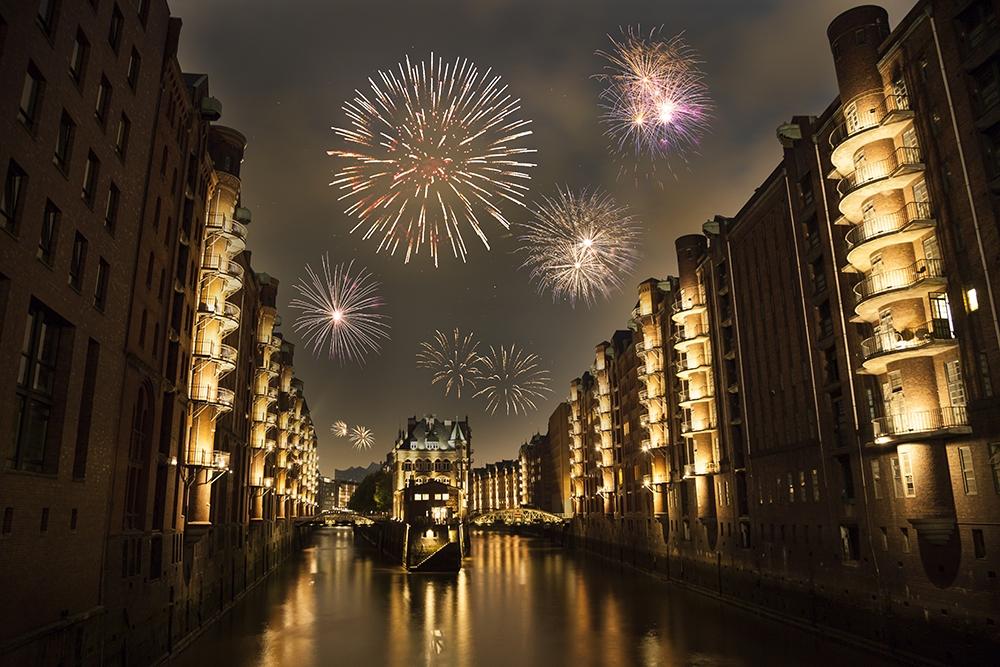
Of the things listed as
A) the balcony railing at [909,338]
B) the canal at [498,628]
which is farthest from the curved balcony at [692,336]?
the balcony railing at [909,338]

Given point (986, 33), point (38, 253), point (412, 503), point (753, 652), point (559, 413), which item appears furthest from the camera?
point (559, 413)

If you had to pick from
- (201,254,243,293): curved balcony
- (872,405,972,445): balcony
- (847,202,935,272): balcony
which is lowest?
(872,405,972,445): balcony

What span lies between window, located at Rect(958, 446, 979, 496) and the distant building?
156206mm

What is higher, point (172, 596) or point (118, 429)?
point (118, 429)

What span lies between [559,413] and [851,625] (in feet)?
411

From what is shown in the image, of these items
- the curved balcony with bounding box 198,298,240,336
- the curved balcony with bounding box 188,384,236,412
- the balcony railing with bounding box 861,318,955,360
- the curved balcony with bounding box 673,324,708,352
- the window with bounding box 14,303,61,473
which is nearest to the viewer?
the window with bounding box 14,303,61,473

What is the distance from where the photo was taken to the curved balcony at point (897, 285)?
29.0m

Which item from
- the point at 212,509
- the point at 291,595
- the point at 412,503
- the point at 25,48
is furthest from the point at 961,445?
the point at 412,503

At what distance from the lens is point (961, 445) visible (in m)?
27.8

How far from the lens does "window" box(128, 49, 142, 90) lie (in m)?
29.2

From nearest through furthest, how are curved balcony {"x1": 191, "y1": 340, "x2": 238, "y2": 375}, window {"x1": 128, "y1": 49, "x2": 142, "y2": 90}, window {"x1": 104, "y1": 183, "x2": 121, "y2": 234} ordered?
window {"x1": 104, "y1": 183, "x2": 121, "y2": 234} < window {"x1": 128, "y1": 49, "x2": 142, "y2": 90} < curved balcony {"x1": 191, "y1": 340, "x2": 238, "y2": 375}

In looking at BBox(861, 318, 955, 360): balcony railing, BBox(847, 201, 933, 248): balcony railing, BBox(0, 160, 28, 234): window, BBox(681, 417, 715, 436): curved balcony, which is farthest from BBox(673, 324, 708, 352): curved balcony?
BBox(0, 160, 28, 234): window

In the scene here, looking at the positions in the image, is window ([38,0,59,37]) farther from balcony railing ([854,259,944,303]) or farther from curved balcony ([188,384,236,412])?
balcony railing ([854,259,944,303])

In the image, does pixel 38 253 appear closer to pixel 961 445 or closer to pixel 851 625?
pixel 961 445
